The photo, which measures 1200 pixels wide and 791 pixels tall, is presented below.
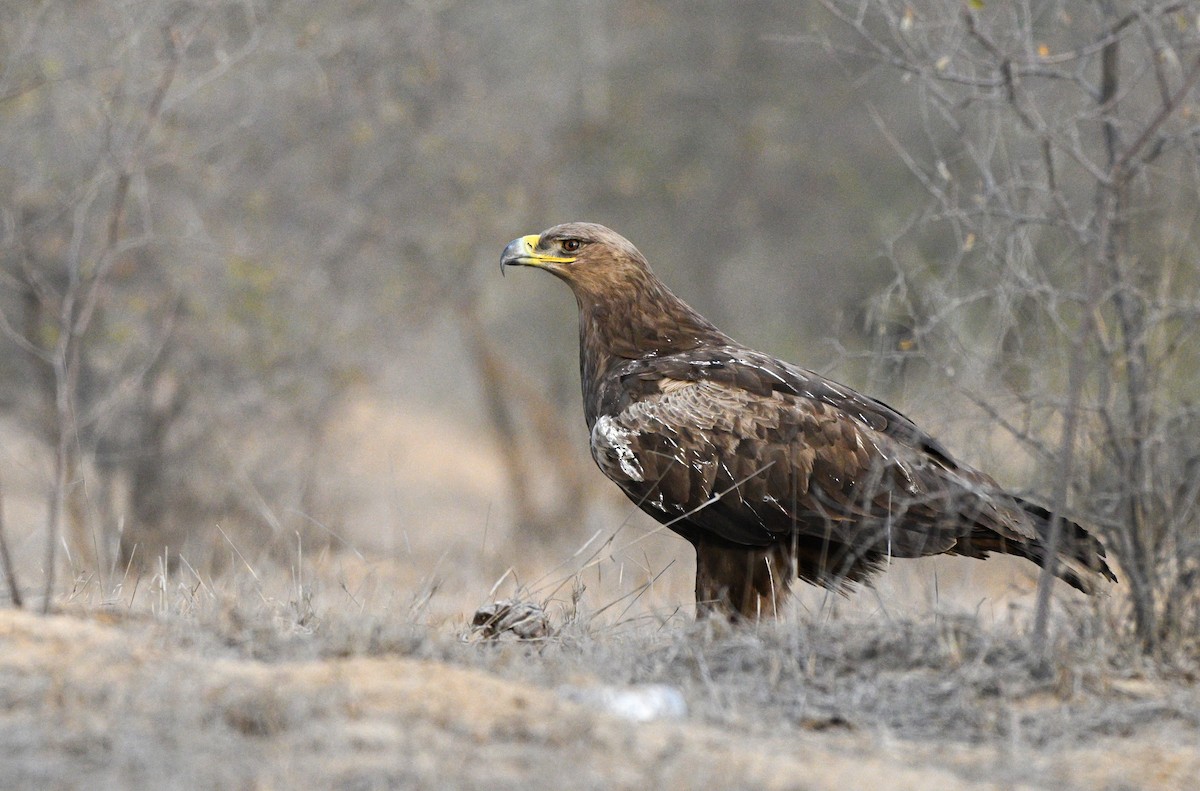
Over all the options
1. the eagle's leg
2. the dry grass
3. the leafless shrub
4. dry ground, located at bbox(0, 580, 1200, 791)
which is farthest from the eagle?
dry ground, located at bbox(0, 580, 1200, 791)

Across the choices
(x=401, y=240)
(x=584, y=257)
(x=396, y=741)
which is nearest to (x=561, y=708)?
(x=396, y=741)

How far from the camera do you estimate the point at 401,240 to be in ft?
42.3

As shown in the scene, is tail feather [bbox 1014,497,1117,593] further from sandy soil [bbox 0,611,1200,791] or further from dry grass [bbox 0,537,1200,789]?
sandy soil [bbox 0,611,1200,791]

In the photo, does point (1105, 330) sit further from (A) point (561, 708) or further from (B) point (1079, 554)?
(A) point (561, 708)

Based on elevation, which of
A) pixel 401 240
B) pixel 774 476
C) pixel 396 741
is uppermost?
pixel 401 240

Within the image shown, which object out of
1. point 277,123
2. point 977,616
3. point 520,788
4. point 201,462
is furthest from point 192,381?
point 520,788

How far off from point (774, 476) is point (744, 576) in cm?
40

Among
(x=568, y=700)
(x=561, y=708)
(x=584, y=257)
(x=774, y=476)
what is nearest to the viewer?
(x=561, y=708)

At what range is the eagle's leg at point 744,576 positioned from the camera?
5574mm

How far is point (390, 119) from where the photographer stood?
1241 centimetres

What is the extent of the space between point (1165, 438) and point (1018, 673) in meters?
0.88

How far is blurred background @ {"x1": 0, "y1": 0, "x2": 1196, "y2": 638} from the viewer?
7668 mm

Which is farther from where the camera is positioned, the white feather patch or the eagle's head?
the eagle's head

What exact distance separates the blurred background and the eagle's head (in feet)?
3.30
